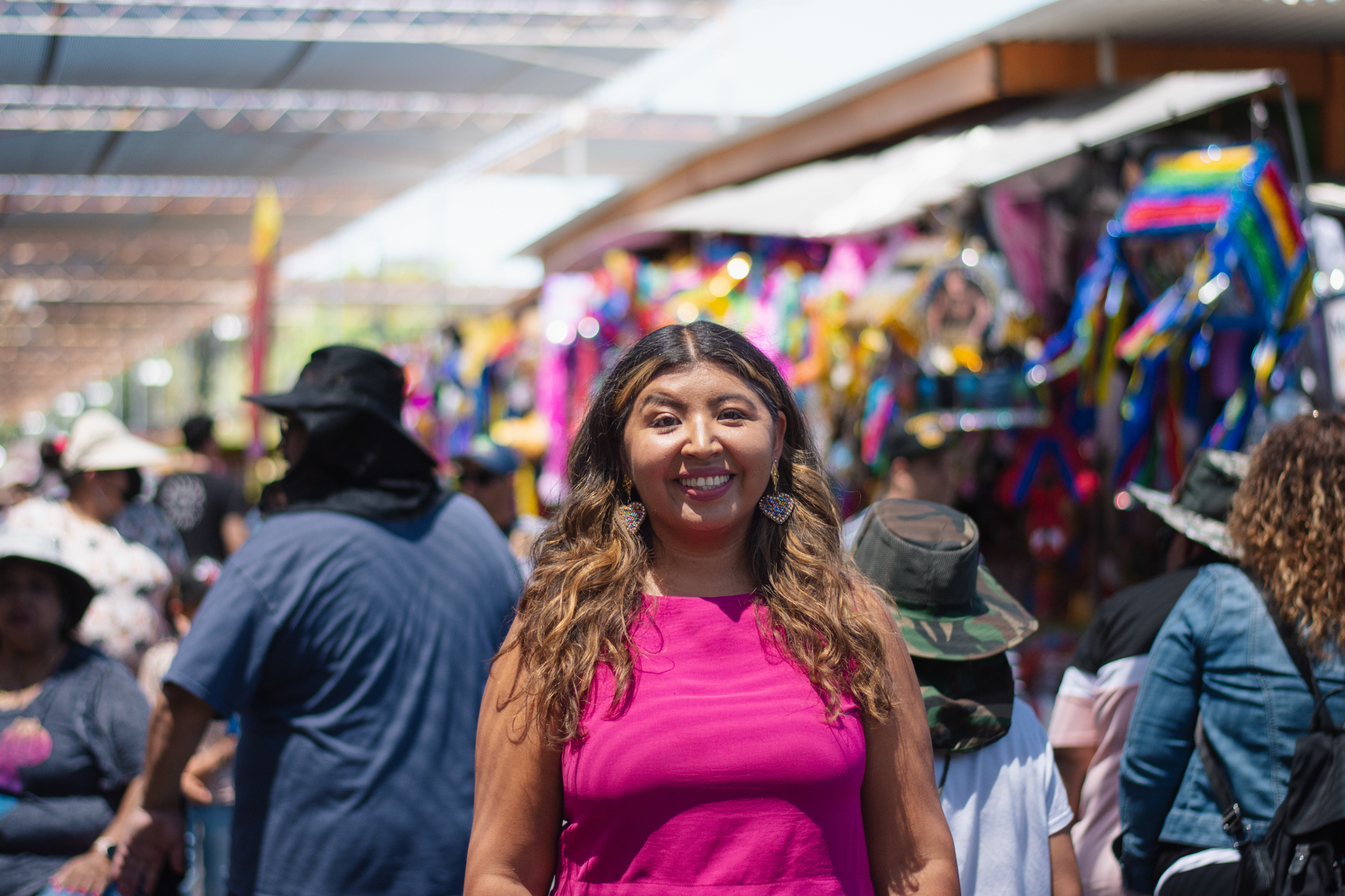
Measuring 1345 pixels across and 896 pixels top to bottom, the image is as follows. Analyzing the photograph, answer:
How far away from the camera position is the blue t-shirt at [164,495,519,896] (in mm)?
2547

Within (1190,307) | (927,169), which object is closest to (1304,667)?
(1190,307)

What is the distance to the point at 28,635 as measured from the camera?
3.24m

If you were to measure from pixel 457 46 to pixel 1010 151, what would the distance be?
18.1ft

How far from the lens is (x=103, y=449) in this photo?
5039 millimetres

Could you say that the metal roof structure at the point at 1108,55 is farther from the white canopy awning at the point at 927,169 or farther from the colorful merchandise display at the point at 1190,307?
the colorful merchandise display at the point at 1190,307

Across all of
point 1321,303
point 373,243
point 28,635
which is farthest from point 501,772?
point 373,243

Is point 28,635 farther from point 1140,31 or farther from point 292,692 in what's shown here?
point 1140,31

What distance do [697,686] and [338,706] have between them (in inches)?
46.8

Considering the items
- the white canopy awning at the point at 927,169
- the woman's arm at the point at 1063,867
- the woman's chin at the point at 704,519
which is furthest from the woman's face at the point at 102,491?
the woman's arm at the point at 1063,867

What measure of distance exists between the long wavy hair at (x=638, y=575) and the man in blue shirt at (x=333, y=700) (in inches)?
34.4

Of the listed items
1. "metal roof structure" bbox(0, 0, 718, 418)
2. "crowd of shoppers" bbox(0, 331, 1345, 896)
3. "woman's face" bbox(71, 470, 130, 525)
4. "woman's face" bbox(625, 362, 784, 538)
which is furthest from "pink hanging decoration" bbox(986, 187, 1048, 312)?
"metal roof structure" bbox(0, 0, 718, 418)

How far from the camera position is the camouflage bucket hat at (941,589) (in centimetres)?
212

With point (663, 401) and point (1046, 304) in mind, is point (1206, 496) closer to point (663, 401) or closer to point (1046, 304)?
point (663, 401)

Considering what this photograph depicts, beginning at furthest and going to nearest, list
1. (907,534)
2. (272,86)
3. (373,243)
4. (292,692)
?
(373,243)
(272,86)
(292,692)
(907,534)
